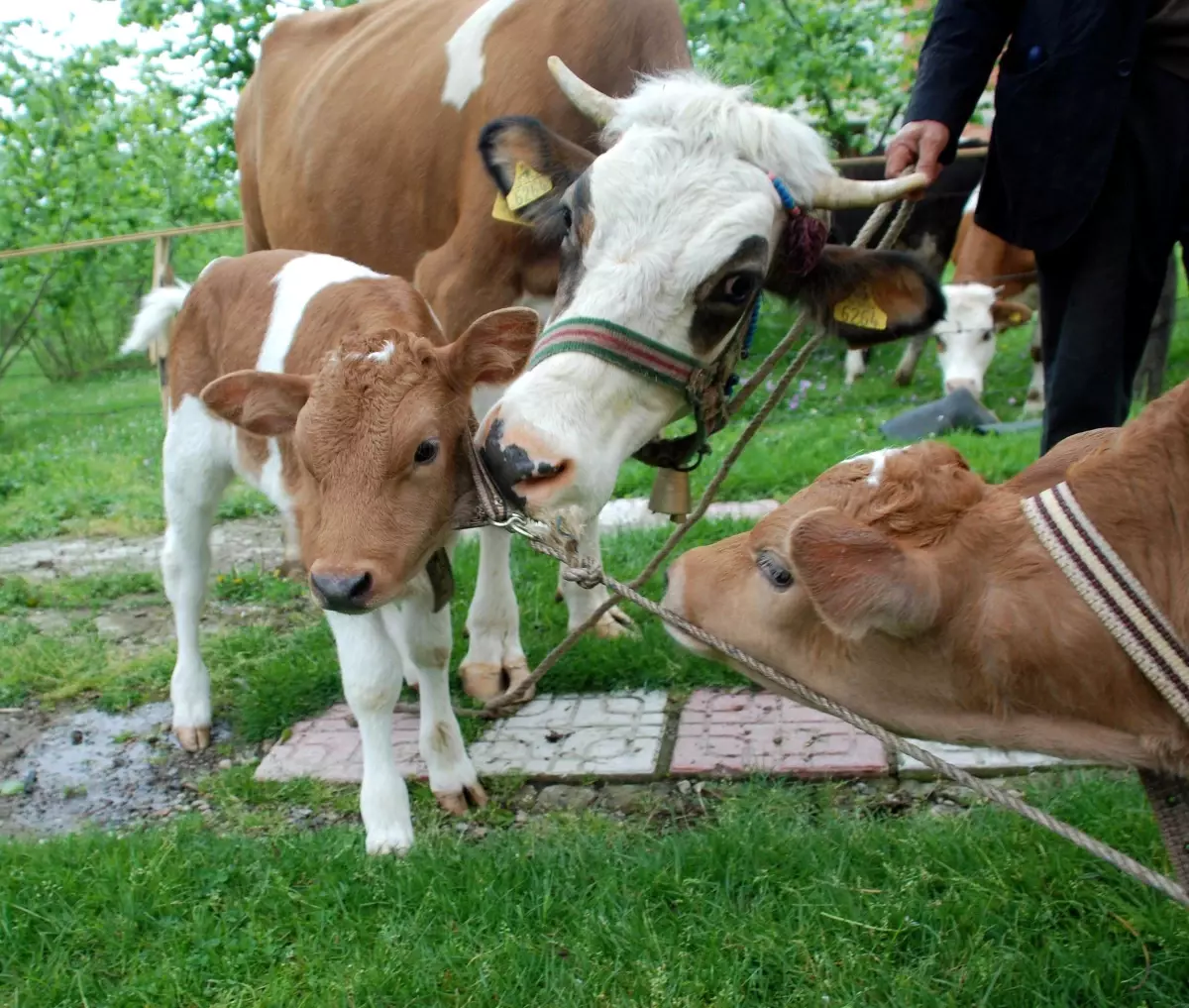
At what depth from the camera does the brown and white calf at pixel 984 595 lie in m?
1.80

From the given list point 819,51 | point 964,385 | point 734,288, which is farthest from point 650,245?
point 819,51

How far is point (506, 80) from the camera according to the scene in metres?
4.03

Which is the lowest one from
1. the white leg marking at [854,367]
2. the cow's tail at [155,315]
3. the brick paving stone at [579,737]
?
the white leg marking at [854,367]

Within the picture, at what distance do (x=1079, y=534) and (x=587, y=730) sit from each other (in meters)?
2.08

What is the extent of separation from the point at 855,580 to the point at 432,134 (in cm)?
305

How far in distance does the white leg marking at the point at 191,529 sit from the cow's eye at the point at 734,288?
168cm

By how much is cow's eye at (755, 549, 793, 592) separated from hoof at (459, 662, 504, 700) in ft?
6.64

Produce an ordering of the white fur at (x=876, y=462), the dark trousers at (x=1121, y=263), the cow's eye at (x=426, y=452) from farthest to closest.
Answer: the dark trousers at (x=1121, y=263), the cow's eye at (x=426, y=452), the white fur at (x=876, y=462)

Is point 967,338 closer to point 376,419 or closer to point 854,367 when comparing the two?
point 854,367

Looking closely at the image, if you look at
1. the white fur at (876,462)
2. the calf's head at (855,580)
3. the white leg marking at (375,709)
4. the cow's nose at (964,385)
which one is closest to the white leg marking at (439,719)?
the white leg marking at (375,709)

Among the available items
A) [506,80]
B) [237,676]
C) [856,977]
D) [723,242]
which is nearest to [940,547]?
[856,977]

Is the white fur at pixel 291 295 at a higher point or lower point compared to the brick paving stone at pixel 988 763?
higher

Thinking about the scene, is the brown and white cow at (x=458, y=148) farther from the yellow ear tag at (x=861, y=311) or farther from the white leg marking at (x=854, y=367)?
the white leg marking at (x=854, y=367)

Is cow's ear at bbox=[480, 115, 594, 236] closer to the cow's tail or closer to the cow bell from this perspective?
the cow bell
